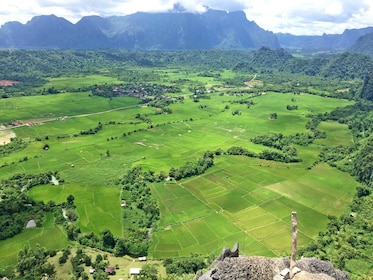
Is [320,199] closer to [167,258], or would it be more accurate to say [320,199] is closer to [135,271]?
[167,258]

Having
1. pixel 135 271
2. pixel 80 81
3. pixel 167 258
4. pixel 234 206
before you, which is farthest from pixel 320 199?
pixel 80 81

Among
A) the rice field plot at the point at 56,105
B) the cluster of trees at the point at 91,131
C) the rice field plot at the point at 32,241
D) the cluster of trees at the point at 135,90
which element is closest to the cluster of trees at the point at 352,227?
the rice field plot at the point at 32,241

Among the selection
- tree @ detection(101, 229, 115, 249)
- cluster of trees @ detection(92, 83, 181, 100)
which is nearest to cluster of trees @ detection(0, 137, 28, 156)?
tree @ detection(101, 229, 115, 249)

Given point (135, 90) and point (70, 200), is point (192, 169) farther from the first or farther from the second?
point (135, 90)

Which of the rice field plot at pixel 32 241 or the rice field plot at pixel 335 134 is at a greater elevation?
the rice field plot at pixel 335 134

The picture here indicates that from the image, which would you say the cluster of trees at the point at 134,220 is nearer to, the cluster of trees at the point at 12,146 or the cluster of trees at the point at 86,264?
the cluster of trees at the point at 86,264

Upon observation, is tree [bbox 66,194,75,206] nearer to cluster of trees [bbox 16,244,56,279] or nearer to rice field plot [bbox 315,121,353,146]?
cluster of trees [bbox 16,244,56,279]
